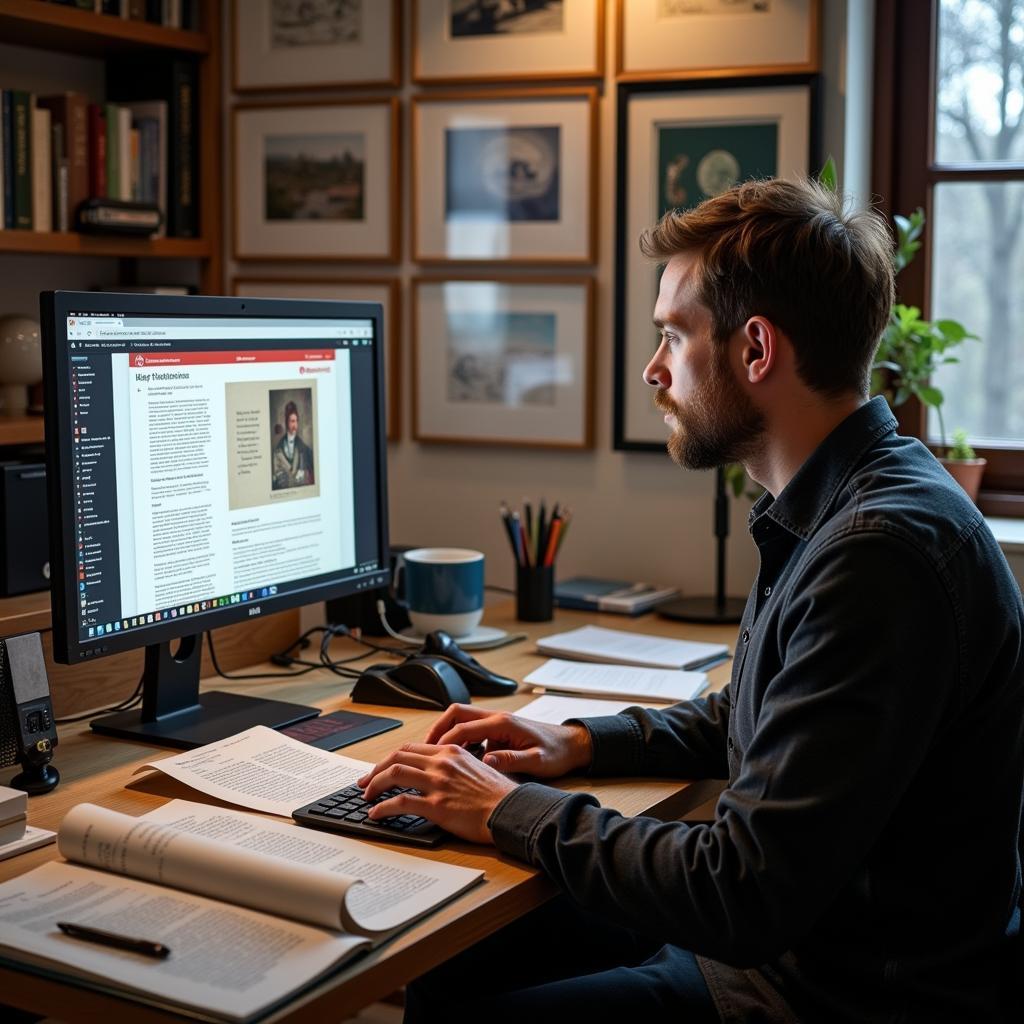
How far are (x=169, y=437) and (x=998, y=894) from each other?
3.19 ft

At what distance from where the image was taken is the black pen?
3.49 feet

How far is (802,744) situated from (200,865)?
1.66ft

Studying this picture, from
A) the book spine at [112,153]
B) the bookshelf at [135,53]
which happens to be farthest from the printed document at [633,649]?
the book spine at [112,153]

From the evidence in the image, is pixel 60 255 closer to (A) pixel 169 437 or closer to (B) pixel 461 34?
(B) pixel 461 34

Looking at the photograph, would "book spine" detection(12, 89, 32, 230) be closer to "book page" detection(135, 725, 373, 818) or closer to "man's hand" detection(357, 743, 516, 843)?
"book page" detection(135, 725, 373, 818)

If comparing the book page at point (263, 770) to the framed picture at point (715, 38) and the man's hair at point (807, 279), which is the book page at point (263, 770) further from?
the framed picture at point (715, 38)

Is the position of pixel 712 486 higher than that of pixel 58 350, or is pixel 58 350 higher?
pixel 58 350

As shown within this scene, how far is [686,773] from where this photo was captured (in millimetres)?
1566

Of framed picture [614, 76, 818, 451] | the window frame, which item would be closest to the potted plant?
the window frame

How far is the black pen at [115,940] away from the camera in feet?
3.49

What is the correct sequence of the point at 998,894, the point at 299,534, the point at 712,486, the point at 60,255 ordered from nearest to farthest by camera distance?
1. the point at 998,894
2. the point at 299,534
3. the point at 712,486
4. the point at 60,255

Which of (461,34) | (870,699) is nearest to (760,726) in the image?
(870,699)

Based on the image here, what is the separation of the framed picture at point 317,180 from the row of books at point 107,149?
12 centimetres

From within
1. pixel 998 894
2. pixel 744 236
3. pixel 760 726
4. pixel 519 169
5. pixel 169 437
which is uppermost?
pixel 519 169
